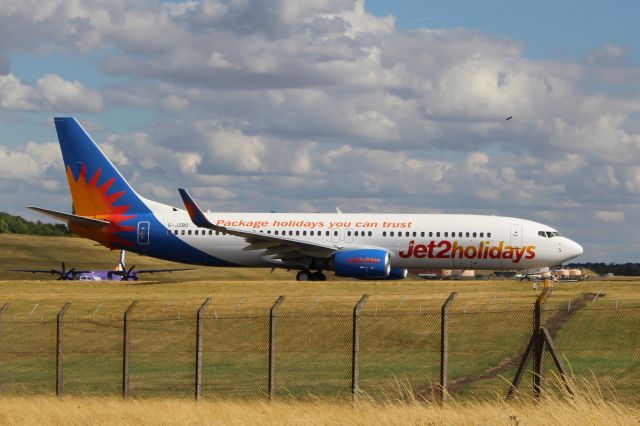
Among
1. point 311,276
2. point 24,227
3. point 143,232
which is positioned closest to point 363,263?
point 311,276

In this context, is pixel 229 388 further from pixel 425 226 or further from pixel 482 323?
pixel 425 226

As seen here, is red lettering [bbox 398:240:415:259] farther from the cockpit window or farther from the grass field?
the cockpit window

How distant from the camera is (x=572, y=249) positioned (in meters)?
56.2

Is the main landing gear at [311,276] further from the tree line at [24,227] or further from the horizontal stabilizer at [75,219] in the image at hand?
the tree line at [24,227]

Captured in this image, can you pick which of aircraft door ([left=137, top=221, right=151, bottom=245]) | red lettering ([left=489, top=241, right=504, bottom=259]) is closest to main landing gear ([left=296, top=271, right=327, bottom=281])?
aircraft door ([left=137, top=221, right=151, bottom=245])

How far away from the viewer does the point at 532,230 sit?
182 feet

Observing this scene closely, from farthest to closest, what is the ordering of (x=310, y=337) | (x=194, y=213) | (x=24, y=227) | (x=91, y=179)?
(x=24, y=227) → (x=91, y=179) → (x=194, y=213) → (x=310, y=337)

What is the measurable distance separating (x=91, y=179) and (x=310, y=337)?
2806 cm

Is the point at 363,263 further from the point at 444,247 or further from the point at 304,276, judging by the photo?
the point at 444,247

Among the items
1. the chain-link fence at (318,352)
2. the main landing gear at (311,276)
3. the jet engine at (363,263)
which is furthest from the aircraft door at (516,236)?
the chain-link fence at (318,352)

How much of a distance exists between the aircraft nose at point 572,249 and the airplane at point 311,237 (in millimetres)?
54

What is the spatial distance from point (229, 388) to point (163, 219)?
33.0m

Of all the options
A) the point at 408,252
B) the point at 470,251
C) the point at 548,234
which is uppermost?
the point at 548,234

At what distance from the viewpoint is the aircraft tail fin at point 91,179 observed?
59094mm
